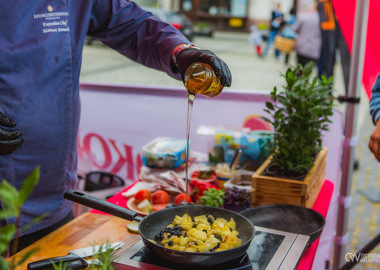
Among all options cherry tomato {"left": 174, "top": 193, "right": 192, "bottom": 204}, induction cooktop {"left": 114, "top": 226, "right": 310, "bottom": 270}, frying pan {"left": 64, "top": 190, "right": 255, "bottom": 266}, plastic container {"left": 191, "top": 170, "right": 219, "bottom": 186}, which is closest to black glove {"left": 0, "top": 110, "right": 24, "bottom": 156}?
frying pan {"left": 64, "top": 190, "right": 255, "bottom": 266}

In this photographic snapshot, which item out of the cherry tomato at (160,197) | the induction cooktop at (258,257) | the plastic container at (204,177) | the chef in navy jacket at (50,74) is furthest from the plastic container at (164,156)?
the induction cooktop at (258,257)

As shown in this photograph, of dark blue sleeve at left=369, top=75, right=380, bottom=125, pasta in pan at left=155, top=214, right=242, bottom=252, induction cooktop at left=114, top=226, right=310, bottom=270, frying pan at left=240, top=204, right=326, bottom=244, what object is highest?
dark blue sleeve at left=369, top=75, right=380, bottom=125

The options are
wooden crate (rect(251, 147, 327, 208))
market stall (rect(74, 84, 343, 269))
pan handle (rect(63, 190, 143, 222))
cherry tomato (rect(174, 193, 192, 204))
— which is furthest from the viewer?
market stall (rect(74, 84, 343, 269))

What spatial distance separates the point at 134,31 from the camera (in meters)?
1.93

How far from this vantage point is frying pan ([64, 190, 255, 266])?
1155 millimetres

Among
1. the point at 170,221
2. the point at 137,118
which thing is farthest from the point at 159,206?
the point at 137,118

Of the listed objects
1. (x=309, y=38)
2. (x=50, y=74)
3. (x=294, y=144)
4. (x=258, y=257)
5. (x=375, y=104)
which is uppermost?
(x=309, y=38)

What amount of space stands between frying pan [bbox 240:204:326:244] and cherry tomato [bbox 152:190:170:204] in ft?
1.40

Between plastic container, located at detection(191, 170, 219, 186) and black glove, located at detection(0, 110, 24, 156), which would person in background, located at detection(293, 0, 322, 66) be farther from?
black glove, located at detection(0, 110, 24, 156)

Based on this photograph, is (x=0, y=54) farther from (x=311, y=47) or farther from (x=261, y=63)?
(x=261, y=63)

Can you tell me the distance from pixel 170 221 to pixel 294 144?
0.79m

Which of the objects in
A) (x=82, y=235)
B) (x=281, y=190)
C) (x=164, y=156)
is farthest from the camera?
(x=164, y=156)

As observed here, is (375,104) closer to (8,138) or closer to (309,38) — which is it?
(8,138)

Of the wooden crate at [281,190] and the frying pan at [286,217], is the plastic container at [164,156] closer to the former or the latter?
the wooden crate at [281,190]
